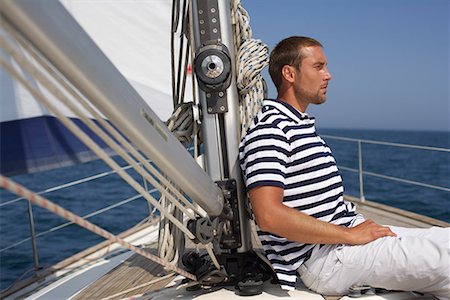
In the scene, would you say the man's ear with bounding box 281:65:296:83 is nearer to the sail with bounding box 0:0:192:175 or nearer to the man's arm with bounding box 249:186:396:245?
the man's arm with bounding box 249:186:396:245

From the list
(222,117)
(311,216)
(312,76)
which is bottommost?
(311,216)

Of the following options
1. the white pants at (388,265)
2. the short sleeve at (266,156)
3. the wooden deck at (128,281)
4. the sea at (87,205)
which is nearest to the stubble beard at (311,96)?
the short sleeve at (266,156)

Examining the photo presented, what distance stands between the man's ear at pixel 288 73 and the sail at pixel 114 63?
1260 millimetres

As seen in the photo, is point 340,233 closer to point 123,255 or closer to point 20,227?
point 123,255

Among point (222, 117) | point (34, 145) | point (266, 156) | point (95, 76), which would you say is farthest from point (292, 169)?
point (34, 145)

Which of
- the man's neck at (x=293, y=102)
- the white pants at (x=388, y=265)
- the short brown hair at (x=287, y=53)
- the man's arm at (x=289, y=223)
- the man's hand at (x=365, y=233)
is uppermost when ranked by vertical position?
the short brown hair at (x=287, y=53)

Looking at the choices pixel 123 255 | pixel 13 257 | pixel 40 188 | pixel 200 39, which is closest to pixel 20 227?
pixel 13 257

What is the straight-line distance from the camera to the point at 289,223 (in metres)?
1.57

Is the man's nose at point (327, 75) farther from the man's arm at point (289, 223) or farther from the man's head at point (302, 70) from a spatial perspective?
the man's arm at point (289, 223)

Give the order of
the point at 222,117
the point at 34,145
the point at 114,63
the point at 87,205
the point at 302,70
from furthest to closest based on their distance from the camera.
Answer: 1. the point at 87,205
2. the point at 114,63
3. the point at 34,145
4. the point at 222,117
5. the point at 302,70

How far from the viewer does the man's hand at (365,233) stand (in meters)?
1.65

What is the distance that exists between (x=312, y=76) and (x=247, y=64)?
260 millimetres

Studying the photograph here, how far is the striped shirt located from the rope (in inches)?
7.6

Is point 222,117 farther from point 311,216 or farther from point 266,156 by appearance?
point 311,216
